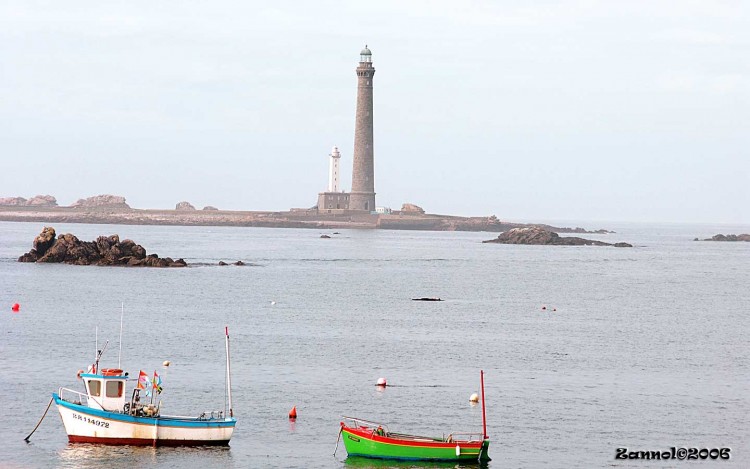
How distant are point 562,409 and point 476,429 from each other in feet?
16.8

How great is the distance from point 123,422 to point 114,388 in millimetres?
1103

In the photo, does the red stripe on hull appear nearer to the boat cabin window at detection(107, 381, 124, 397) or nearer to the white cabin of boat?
the white cabin of boat

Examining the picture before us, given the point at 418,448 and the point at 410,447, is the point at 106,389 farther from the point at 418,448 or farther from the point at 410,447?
the point at 418,448

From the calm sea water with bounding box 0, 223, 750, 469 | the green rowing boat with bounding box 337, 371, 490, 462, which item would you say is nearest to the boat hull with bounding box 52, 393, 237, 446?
the calm sea water with bounding box 0, 223, 750, 469

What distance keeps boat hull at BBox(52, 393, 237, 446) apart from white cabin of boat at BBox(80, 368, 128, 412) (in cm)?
32

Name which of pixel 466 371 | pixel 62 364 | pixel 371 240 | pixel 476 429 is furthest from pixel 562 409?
pixel 371 240

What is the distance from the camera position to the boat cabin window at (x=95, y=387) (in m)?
34.8

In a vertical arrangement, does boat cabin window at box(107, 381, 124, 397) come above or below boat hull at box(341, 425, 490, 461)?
above

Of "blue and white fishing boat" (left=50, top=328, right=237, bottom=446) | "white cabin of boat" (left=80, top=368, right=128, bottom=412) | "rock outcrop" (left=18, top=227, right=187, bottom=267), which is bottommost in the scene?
"blue and white fishing boat" (left=50, top=328, right=237, bottom=446)

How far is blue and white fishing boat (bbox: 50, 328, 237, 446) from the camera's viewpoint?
34844 mm

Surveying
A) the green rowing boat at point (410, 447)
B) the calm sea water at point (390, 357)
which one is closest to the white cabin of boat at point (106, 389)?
the calm sea water at point (390, 357)

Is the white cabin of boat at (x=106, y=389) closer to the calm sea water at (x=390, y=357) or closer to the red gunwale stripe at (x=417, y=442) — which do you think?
the calm sea water at (x=390, y=357)

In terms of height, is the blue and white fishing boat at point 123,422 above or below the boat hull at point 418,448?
above

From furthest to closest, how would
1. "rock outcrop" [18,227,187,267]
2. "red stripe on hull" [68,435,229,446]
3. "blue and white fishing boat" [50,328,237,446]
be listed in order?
1. "rock outcrop" [18,227,187,267]
2. "red stripe on hull" [68,435,229,446]
3. "blue and white fishing boat" [50,328,237,446]
